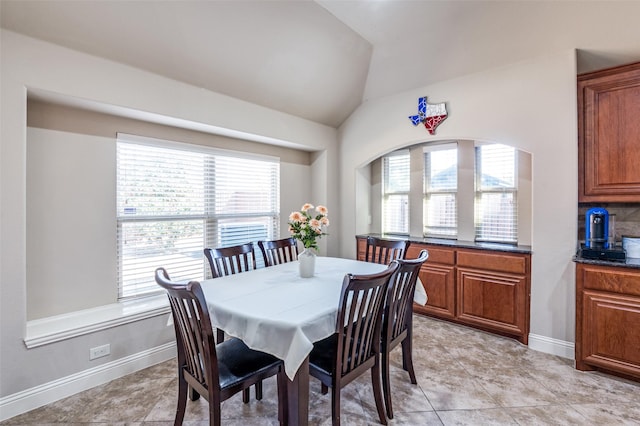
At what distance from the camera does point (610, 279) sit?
7.83 feet

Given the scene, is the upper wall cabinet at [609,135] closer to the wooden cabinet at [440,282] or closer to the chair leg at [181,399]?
the wooden cabinet at [440,282]

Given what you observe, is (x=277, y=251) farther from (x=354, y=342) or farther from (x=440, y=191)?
(x=440, y=191)

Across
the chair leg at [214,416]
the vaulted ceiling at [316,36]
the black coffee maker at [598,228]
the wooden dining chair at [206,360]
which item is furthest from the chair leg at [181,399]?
the black coffee maker at [598,228]

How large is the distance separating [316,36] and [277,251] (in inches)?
89.7

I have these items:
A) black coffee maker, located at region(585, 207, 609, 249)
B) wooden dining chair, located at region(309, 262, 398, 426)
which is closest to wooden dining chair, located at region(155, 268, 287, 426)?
wooden dining chair, located at region(309, 262, 398, 426)

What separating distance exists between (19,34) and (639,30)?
4.71 m

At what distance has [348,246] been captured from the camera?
456 cm

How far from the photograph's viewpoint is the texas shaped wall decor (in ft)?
11.6

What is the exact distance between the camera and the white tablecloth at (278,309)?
152cm

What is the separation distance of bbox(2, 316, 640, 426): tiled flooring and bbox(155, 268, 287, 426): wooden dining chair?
1.48 feet

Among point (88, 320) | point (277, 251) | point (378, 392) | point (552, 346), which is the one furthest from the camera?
point (277, 251)

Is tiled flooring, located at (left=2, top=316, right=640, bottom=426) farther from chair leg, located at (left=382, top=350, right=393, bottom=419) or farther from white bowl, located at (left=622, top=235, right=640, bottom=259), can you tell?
white bowl, located at (left=622, top=235, right=640, bottom=259)

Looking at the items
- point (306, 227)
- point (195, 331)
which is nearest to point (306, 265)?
point (306, 227)

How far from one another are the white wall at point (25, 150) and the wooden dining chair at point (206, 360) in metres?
1.14
